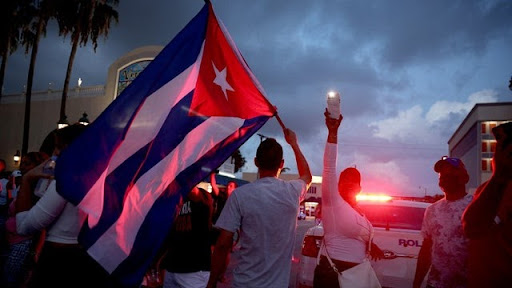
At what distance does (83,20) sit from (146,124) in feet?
69.2

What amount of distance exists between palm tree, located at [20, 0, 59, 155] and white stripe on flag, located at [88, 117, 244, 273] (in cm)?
2054

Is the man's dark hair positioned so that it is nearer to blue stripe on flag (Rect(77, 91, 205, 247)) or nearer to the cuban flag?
the cuban flag

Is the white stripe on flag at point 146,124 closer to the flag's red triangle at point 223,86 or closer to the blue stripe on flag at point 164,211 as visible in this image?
the flag's red triangle at point 223,86

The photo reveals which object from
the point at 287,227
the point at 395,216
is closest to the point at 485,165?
the point at 395,216

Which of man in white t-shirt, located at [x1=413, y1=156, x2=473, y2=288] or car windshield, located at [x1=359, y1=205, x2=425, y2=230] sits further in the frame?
car windshield, located at [x1=359, y1=205, x2=425, y2=230]

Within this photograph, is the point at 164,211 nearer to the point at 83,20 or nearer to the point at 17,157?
the point at 83,20

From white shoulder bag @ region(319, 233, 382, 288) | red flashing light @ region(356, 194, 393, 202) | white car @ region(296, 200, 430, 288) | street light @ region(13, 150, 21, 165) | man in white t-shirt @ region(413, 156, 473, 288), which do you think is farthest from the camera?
street light @ region(13, 150, 21, 165)

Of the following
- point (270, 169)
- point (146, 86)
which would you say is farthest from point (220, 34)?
point (270, 169)

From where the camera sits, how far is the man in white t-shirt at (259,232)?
2.97 meters

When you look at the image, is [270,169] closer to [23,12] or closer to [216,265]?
[216,265]

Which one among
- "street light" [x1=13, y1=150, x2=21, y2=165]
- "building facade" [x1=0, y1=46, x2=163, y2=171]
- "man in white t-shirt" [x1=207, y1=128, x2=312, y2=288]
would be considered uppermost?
"building facade" [x1=0, y1=46, x2=163, y2=171]

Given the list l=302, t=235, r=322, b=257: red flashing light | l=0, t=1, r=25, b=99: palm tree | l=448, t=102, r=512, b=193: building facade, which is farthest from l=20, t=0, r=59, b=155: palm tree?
l=448, t=102, r=512, b=193: building facade

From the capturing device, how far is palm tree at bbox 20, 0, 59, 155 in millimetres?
21859

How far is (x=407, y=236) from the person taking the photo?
5250mm
